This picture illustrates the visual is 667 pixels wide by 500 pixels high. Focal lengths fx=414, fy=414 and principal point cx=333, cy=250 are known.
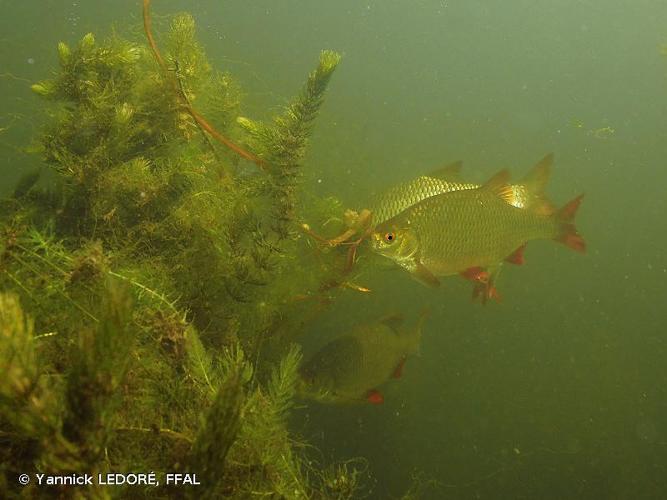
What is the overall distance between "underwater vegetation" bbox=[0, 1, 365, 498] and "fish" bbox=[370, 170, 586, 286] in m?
0.77

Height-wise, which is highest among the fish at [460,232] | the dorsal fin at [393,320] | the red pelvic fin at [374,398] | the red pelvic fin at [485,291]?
the fish at [460,232]

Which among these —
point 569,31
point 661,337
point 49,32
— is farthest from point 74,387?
point 569,31

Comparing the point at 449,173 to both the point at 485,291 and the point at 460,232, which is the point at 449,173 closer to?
the point at 460,232

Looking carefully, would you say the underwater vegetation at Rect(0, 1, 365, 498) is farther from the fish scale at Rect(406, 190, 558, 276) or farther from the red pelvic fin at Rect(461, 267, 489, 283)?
the red pelvic fin at Rect(461, 267, 489, 283)

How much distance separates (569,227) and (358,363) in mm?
3154

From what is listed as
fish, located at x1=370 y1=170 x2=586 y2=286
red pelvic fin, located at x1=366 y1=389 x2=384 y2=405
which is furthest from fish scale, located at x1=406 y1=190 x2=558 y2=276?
red pelvic fin, located at x1=366 y1=389 x2=384 y2=405

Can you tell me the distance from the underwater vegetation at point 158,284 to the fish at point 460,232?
772 millimetres

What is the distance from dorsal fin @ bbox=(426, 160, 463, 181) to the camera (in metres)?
5.47

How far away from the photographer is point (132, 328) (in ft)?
4.92

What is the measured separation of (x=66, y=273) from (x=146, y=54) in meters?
3.44

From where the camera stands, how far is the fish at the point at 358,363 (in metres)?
4.85

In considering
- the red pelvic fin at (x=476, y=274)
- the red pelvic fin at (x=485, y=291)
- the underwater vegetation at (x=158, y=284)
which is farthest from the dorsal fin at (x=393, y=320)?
the underwater vegetation at (x=158, y=284)

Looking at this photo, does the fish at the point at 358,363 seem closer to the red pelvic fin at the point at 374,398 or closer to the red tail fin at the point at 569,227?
the red pelvic fin at the point at 374,398

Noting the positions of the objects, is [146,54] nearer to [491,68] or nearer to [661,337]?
[661,337]
